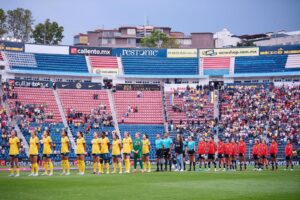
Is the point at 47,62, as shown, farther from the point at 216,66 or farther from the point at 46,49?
the point at 216,66

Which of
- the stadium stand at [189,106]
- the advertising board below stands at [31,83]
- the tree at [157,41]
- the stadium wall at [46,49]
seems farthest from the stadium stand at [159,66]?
the tree at [157,41]

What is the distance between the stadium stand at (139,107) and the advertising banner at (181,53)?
6.41 metres

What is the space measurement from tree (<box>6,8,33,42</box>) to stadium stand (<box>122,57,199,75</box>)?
37375 millimetres

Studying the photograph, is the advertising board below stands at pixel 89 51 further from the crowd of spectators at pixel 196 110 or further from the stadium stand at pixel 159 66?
the crowd of spectators at pixel 196 110

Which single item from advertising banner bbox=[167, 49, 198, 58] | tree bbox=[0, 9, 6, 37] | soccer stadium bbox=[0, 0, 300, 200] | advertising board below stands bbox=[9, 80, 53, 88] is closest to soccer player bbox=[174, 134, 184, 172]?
soccer stadium bbox=[0, 0, 300, 200]

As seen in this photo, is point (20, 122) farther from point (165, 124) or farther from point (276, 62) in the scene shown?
point (276, 62)

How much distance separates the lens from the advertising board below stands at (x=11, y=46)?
6938cm

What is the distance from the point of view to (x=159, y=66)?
76250mm

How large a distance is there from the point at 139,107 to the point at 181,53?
35.1ft

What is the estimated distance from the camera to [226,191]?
883 inches

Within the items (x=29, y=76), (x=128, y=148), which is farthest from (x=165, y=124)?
(x=128, y=148)

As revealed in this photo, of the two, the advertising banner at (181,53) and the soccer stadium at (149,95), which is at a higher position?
the advertising banner at (181,53)

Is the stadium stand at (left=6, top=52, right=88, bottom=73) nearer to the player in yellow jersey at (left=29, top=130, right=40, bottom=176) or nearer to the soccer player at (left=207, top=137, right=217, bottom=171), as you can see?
the soccer player at (left=207, top=137, right=217, bottom=171)

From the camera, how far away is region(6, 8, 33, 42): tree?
107 metres
